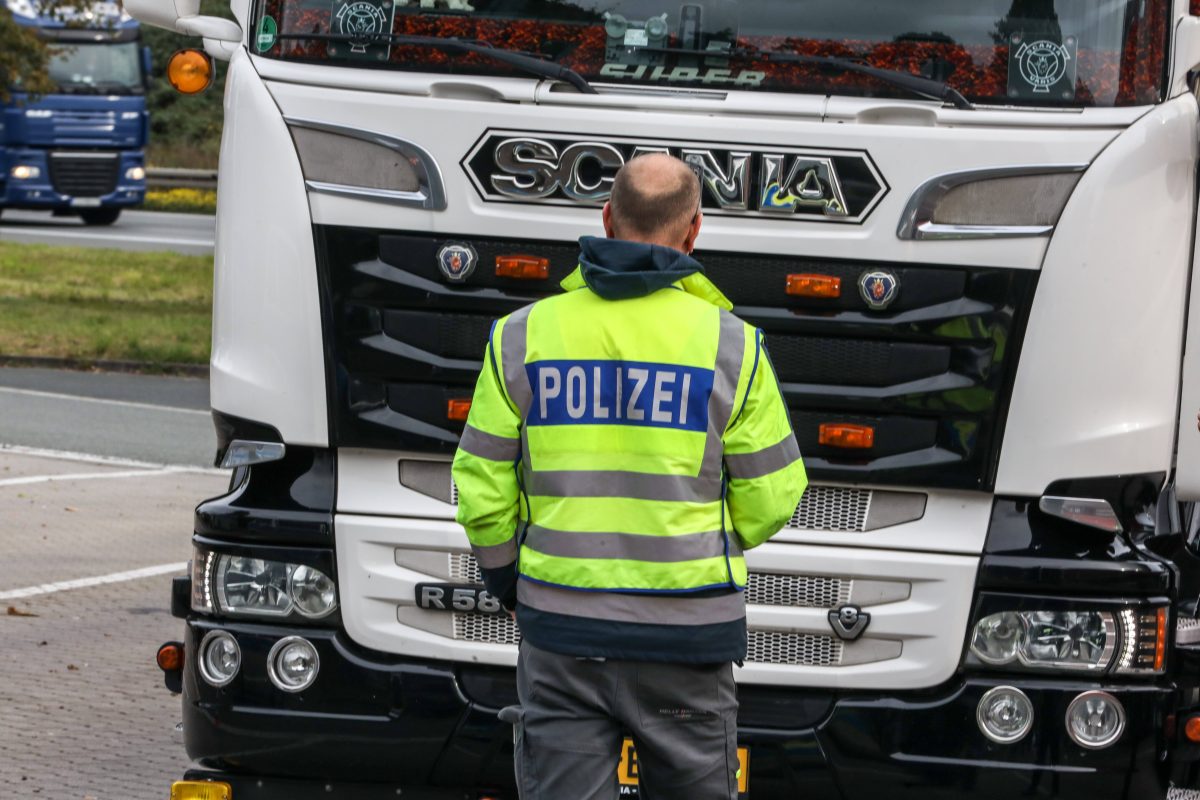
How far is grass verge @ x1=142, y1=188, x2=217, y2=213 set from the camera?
39094 mm

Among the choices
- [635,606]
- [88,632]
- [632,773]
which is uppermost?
[635,606]

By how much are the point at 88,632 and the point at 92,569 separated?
1.55 m

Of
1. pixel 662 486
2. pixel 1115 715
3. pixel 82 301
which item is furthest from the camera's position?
pixel 82 301

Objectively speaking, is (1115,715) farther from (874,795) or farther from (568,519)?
(568,519)

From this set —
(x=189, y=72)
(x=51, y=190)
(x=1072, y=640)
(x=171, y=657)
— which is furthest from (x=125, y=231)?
(x=1072, y=640)

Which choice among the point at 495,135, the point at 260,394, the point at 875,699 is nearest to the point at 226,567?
the point at 260,394

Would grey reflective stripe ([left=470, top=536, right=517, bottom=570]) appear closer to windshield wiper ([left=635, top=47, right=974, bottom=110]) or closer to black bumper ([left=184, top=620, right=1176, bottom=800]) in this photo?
black bumper ([left=184, top=620, right=1176, bottom=800])

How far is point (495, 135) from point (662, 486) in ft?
4.26

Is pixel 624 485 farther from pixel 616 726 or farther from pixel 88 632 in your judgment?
pixel 88 632

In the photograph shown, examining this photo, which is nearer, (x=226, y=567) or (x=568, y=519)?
(x=568, y=519)

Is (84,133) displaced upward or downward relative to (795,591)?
upward

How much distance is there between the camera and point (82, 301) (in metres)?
22.7

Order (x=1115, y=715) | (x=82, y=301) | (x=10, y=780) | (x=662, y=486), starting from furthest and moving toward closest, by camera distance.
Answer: (x=82, y=301)
(x=10, y=780)
(x=1115, y=715)
(x=662, y=486)

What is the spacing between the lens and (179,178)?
4091cm
